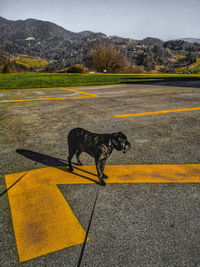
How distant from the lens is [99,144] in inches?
102

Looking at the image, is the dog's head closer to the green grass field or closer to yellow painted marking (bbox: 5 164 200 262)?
yellow painted marking (bbox: 5 164 200 262)

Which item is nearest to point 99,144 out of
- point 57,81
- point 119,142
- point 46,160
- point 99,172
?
point 119,142

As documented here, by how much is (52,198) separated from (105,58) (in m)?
49.1

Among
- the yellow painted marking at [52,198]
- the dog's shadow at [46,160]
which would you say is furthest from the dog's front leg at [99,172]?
the dog's shadow at [46,160]

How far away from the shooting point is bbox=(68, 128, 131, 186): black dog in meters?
2.52

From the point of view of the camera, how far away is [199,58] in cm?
14650

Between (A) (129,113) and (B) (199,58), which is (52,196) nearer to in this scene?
(A) (129,113)

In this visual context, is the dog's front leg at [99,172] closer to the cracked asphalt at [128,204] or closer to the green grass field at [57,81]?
the cracked asphalt at [128,204]

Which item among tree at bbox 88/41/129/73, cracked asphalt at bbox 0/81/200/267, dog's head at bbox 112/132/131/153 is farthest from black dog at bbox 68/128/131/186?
tree at bbox 88/41/129/73

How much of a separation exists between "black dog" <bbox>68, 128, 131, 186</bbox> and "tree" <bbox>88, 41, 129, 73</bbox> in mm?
48287

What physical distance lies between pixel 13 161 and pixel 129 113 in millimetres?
4116

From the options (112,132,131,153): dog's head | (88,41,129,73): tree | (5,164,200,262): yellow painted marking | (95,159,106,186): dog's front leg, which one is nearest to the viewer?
(5,164,200,262): yellow painted marking

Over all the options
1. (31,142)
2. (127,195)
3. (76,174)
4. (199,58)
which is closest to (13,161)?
(31,142)

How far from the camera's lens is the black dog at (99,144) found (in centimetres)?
252
